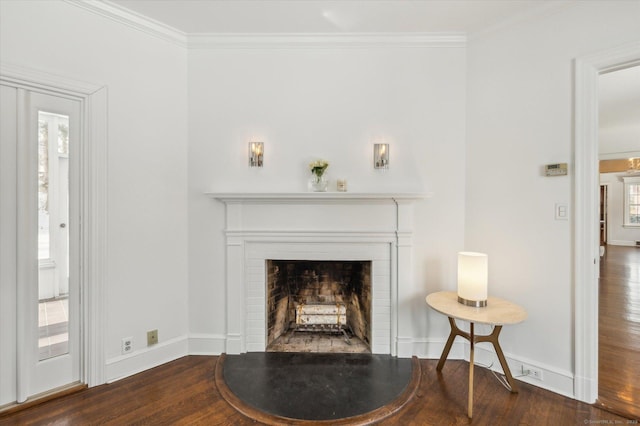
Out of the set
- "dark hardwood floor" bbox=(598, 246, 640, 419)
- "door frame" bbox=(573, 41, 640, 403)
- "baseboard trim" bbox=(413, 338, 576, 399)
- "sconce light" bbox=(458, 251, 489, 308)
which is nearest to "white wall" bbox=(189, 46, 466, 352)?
"baseboard trim" bbox=(413, 338, 576, 399)

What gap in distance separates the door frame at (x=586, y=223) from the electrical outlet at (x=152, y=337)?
10.4ft

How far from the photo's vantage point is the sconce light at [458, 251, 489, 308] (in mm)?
2078

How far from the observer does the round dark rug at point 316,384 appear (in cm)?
187

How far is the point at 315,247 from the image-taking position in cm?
261

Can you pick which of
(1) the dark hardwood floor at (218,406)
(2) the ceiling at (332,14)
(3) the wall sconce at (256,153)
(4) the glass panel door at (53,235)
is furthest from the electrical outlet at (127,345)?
(2) the ceiling at (332,14)

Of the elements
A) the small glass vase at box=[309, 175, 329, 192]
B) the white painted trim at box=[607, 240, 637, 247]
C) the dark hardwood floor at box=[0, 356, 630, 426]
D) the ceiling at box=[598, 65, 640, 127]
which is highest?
the ceiling at box=[598, 65, 640, 127]

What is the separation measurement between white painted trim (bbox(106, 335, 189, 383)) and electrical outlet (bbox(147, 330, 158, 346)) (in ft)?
0.12

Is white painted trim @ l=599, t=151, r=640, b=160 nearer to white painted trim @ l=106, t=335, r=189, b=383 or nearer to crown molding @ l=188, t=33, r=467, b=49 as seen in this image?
crown molding @ l=188, t=33, r=467, b=49

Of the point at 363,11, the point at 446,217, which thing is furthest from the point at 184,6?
the point at 446,217

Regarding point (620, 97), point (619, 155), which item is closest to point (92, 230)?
point (620, 97)

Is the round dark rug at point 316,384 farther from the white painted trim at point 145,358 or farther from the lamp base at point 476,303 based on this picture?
the lamp base at point 476,303

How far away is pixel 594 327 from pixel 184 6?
374 centimetres

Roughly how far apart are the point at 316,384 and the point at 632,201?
10606 millimetres

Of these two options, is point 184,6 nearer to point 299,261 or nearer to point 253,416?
point 299,261
